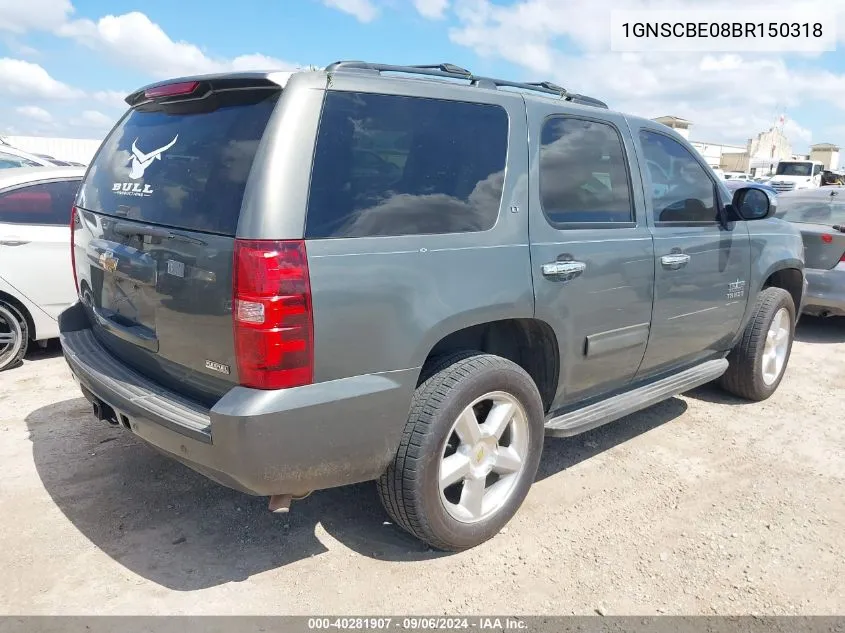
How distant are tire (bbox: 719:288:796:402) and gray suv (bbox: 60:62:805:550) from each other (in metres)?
1.32

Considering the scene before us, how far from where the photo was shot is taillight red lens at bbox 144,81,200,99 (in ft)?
8.39

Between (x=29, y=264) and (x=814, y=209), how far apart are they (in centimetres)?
778

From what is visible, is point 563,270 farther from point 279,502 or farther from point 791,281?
point 791,281

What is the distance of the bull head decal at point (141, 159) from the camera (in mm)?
2691

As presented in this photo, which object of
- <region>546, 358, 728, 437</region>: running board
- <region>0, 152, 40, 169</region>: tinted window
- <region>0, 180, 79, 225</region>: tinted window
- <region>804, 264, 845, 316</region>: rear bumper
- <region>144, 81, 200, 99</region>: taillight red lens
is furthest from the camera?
<region>0, 152, 40, 169</region>: tinted window

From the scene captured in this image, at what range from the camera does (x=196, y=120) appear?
259 centimetres

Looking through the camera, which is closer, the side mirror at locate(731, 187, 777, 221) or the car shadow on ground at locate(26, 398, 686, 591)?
the car shadow on ground at locate(26, 398, 686, 591)

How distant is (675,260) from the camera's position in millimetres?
3629

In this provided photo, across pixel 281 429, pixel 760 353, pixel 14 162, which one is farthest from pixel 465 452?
pixel 14 162

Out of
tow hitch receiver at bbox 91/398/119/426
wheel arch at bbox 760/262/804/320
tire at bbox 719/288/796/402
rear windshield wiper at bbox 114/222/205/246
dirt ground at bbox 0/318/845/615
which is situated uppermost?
rear windshield wiper at bbox 114/222/205/246

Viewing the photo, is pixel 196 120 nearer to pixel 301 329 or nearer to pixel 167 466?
pixel 301 329

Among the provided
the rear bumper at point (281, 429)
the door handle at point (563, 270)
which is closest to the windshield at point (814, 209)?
the door handle at point (563, 270)

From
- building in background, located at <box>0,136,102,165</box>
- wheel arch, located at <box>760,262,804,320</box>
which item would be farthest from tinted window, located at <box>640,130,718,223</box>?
building in background, located at <box>0,136,102,165</box>

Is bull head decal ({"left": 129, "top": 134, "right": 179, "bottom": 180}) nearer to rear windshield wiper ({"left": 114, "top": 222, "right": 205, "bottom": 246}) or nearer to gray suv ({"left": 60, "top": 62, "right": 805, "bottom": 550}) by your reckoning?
gray suv ({"left": 60, "top": 62, "right": 805, "bottom": 550})
